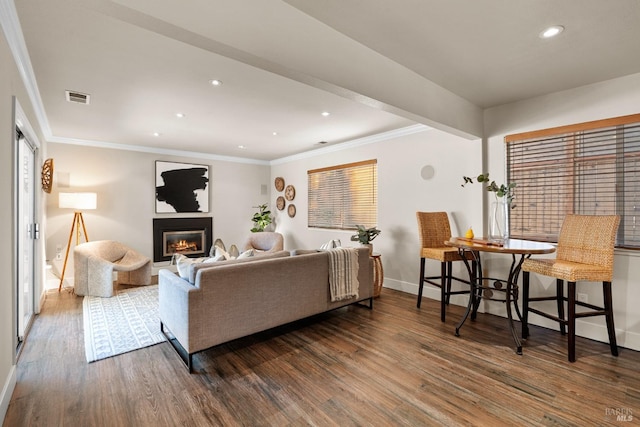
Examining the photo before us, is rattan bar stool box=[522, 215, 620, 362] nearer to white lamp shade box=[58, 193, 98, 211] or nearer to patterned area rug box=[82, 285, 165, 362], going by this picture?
patterned area rug box=[82, 285, 165, 362]

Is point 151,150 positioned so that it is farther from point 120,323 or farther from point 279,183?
point 120,323

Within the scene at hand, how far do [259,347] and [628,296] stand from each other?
3313mm

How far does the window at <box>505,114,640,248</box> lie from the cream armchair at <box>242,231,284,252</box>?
385 centimetres

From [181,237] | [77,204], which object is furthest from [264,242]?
[77,204]

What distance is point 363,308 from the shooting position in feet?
12.3

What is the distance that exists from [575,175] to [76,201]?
20.5 ft

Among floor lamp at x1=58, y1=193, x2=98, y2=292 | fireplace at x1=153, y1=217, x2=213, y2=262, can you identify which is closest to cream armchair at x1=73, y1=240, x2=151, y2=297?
floor lamp at x1=58, y1=193, x2=98, y2=292

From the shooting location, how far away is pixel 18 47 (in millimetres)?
2059

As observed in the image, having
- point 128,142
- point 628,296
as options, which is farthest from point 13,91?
point 628,296

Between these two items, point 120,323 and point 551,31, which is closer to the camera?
point 551,31

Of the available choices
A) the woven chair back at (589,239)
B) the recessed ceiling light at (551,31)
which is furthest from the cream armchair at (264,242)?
the recessed ceiling light at (551,31)

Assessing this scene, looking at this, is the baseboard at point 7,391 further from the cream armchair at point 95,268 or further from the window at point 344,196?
the window at point 344,196

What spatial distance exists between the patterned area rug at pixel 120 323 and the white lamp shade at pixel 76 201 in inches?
52.2

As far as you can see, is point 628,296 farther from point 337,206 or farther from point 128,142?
point 128,142
